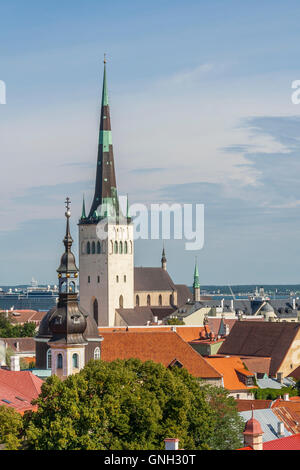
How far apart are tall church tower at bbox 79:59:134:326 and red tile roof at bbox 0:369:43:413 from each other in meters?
70.4

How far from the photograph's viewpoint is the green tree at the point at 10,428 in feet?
134

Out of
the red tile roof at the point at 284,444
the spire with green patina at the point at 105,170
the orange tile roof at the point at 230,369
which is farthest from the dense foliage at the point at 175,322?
the red tile roof at the point at 284,444

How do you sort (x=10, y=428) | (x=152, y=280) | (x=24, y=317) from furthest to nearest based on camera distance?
(x=24, y=317) < (x=152, y=280) < (x=10, y=428)

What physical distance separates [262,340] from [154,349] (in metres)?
15.3

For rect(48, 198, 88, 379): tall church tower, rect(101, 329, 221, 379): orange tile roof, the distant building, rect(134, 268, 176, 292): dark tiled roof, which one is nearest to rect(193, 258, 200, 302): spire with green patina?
rect(134, 268, 176, 292): dark tiled roof

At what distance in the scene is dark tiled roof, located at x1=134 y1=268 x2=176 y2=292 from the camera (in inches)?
6053

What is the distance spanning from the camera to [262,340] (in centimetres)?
9081

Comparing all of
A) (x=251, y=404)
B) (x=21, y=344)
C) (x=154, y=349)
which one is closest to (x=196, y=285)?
(x=21, y=344)

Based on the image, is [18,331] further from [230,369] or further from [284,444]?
[284,444]

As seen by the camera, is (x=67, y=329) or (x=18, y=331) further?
(x=18, y=331)

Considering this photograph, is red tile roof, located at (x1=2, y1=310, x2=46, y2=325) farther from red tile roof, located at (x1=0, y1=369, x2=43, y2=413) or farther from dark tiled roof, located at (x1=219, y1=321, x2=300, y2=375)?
red tile roof, located at (x1=0, y1=369, x2=43, y2=413)

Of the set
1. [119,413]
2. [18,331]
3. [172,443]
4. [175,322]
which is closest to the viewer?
[172,443]

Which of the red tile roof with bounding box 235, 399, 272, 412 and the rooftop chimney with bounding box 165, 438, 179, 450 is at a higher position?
the red tile roof with bounding box 235, 399, 272, 412
